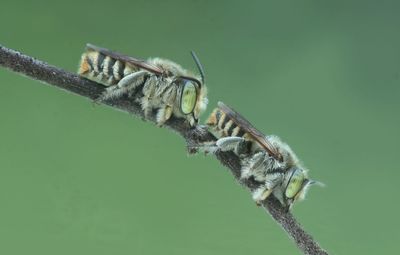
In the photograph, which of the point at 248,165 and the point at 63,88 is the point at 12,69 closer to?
the point at 63,88

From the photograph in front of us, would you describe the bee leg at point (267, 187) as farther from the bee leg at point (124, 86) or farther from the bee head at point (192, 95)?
the bee leg at point (124, 86)

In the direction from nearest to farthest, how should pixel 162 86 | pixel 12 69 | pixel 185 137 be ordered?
1. pixel 12 69
2. pixel 185 137
3. pixel 162 86

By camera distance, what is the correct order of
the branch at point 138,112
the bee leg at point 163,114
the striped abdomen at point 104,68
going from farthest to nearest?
the striped abdomen at point 104,68
the bee leg at point 163,114
the branch at point 138,112

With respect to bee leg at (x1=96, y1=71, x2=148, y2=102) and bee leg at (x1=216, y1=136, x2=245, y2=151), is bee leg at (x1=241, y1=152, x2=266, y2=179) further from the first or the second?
bee leg at (x1=96, y1=71, x2=148, y2=102)

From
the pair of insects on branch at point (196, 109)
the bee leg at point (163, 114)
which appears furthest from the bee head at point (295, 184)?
the bee leg at point (163, 114)

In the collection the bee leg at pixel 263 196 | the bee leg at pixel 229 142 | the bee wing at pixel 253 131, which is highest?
the bee wing at pixel 253 131

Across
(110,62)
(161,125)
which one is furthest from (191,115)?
(110,62)

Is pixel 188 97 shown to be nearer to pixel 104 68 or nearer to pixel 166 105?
pixel 166 105
